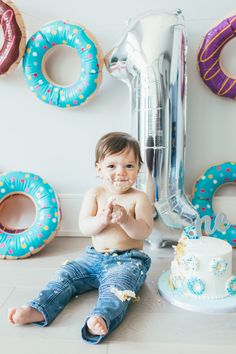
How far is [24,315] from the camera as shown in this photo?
1087mm

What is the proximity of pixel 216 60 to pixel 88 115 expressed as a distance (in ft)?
2.19

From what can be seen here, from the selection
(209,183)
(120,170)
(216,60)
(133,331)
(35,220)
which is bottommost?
(133,331)

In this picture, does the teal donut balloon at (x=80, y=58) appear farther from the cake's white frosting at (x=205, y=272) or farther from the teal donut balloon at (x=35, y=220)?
the cake's white frosting at (x=205, y=272)

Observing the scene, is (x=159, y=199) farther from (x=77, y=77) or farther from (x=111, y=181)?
(x=77, y=77)

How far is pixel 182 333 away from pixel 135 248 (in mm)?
381

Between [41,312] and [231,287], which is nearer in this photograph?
[41,312]

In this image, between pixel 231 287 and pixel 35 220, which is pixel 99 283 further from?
pixel 35 220

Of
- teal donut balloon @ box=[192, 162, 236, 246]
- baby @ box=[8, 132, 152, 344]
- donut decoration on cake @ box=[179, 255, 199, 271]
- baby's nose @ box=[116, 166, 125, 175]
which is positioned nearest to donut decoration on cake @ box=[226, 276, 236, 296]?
donut decoration on cake @ box=[179, 255, 199, 271]

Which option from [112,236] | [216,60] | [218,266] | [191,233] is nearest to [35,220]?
[112,236]

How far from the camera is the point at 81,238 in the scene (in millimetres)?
1979

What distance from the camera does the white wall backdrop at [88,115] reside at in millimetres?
1898

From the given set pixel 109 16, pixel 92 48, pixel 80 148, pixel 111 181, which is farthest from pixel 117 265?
pixel 109 16

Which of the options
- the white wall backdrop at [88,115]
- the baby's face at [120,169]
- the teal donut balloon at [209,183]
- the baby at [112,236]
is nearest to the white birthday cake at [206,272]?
the baby at [112,236]

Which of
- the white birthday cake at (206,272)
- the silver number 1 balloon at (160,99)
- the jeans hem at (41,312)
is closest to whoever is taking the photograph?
the jeans hem at (41,312)
